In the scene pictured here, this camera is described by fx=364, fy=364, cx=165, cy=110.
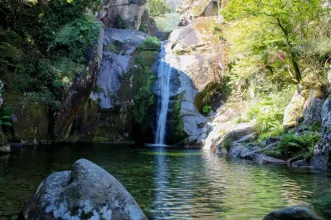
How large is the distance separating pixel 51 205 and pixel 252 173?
7.91 m

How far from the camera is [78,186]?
5.04 meters

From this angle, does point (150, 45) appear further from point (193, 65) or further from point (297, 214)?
point (297, 214)

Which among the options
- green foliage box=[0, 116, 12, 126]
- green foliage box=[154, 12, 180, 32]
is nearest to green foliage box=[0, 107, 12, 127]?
green foliage box=[0, 116, 12, 126]

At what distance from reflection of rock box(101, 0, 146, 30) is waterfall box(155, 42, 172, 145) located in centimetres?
860

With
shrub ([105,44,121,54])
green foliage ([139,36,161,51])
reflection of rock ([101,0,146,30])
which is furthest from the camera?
reflection of rock ([101,0,146,30])

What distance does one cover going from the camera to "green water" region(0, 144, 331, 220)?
6.44 metres

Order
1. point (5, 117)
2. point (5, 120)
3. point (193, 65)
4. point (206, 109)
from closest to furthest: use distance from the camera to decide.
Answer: point (5, 117) → point (5, 120) → point (206, 109) → point (193, 65)

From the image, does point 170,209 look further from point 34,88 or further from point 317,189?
point 34,88

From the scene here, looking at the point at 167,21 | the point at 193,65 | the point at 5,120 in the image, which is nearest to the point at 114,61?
the point at 193,65

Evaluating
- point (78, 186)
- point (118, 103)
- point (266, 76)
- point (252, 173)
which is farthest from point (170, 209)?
point (118, 103)

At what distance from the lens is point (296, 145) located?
14.9 m

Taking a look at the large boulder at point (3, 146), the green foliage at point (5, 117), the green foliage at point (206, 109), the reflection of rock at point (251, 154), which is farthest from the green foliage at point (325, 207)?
the green foliage at point (206, 109)

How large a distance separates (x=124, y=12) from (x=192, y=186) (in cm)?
3213

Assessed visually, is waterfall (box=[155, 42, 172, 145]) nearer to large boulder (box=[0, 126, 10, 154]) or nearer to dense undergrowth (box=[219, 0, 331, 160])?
dense undergrowth (box=[219, 0, 331, 160])
